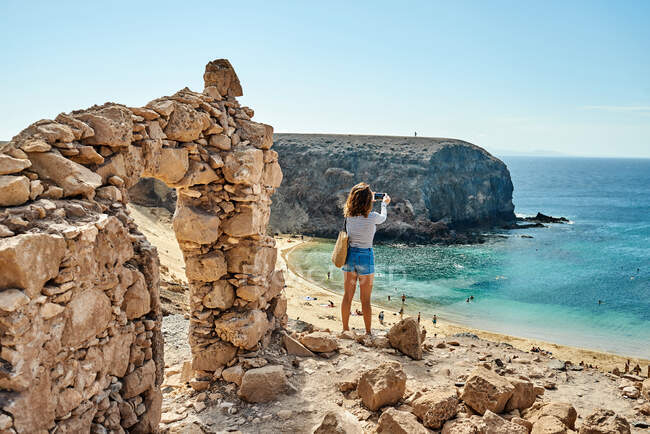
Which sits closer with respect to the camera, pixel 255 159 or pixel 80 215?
pixel 80 215

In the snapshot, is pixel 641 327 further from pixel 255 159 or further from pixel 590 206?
pixel 590 206

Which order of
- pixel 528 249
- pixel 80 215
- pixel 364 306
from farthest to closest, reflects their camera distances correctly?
pixel 528 249 < pixel 364 306 < pixel 80 215

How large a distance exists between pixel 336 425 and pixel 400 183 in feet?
157

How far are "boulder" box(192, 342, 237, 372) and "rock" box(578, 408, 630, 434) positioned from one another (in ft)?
13.3

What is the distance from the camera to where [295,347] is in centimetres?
624

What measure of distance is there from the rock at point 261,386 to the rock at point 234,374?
30 cm

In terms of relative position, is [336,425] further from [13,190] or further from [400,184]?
[400,184]

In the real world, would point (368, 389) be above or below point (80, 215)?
below

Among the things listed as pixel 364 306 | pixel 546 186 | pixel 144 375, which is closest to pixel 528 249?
pixel 364 306

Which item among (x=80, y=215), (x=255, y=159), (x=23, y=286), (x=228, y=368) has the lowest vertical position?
(x=228, y=368)

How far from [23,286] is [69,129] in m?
1.41

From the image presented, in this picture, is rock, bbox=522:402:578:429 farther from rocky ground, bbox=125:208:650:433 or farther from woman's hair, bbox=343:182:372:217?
woman's hair, bbox=343:182:372:217

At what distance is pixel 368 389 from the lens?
15.5 feet

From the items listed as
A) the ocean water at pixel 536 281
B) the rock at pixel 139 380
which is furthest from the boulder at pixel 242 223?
the ocean water at pixel 536 281
